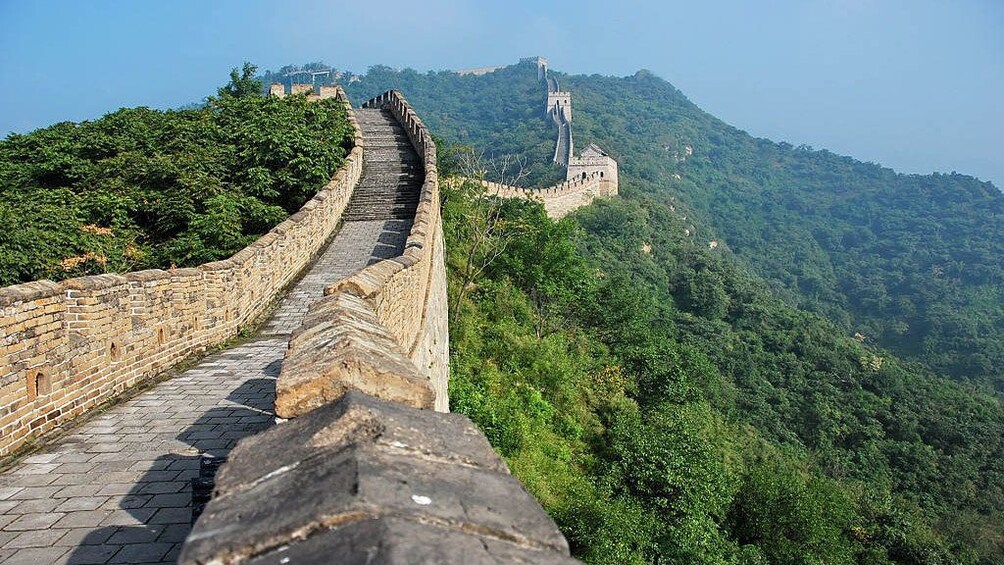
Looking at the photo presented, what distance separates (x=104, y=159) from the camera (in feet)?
50.6

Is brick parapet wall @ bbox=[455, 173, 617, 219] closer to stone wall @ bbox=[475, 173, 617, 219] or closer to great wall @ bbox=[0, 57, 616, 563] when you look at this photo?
stone wall @ bbox=[475, 173, 617, 219]

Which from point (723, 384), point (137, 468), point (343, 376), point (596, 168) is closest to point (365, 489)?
point (343, 376)

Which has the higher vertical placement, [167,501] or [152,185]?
[152,185]

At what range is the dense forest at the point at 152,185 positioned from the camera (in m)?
11.1

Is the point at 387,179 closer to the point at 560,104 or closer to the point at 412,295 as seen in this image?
the point at 412,295

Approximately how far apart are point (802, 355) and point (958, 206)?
225 ft

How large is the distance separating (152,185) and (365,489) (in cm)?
1465

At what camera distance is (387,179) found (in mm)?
18938

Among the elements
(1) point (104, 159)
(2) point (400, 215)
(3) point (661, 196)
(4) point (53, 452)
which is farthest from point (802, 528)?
(3) point (661, 196)

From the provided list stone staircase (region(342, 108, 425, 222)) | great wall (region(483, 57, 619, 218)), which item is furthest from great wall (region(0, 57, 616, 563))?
great wall (region(483, 57, 619, 218))

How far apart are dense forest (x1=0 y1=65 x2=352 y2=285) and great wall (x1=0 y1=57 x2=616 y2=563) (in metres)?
1.71

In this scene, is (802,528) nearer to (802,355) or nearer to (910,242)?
(802,355)

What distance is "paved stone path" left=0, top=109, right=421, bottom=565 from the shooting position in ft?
12.7

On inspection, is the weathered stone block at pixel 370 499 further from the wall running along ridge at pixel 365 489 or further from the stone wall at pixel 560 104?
the stone wall at pixel 560 104
